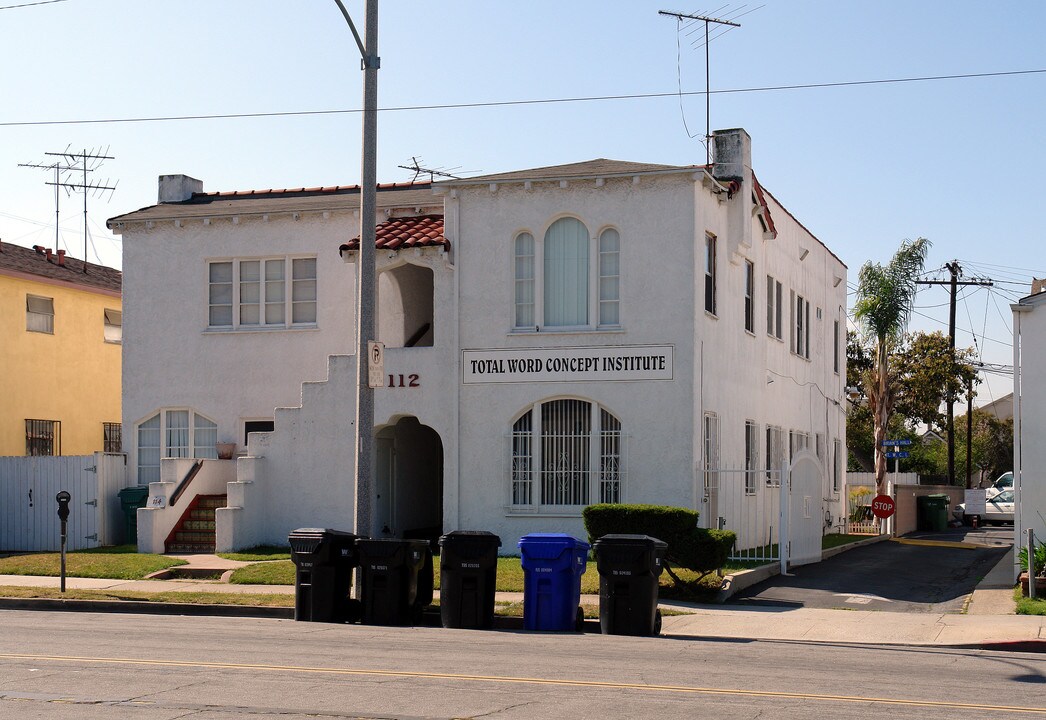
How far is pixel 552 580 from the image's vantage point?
50.6ft

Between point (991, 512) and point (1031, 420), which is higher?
point (1031, 420)

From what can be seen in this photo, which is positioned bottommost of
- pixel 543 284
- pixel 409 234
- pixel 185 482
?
pixel 185 482

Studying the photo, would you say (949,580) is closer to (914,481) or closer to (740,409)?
(740,409)

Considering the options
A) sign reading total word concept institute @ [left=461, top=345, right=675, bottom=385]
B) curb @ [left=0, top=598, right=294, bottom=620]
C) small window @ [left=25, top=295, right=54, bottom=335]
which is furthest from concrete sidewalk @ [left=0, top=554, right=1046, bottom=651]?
small window @ [left=25, top=295, right=54, bottom=335]

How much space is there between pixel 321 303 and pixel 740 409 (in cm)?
867

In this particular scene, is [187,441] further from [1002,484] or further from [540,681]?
[1002,484]

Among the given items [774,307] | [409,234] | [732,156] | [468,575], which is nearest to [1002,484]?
[774,307]

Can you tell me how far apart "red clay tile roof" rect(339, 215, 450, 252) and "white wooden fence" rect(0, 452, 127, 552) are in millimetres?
6755

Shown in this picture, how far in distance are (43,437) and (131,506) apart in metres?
8.57

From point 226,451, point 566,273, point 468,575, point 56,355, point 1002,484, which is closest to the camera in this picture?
point 468,575

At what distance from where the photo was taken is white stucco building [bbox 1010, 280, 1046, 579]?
19188 mm

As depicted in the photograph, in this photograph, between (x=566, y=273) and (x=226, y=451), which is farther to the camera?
(x=226, y=451)

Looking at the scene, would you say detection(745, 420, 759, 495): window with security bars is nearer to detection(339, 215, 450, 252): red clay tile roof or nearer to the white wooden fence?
detection(339, 215, 450, 252): red clay tile roof

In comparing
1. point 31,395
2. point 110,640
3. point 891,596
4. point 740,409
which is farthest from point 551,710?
point 31,395
